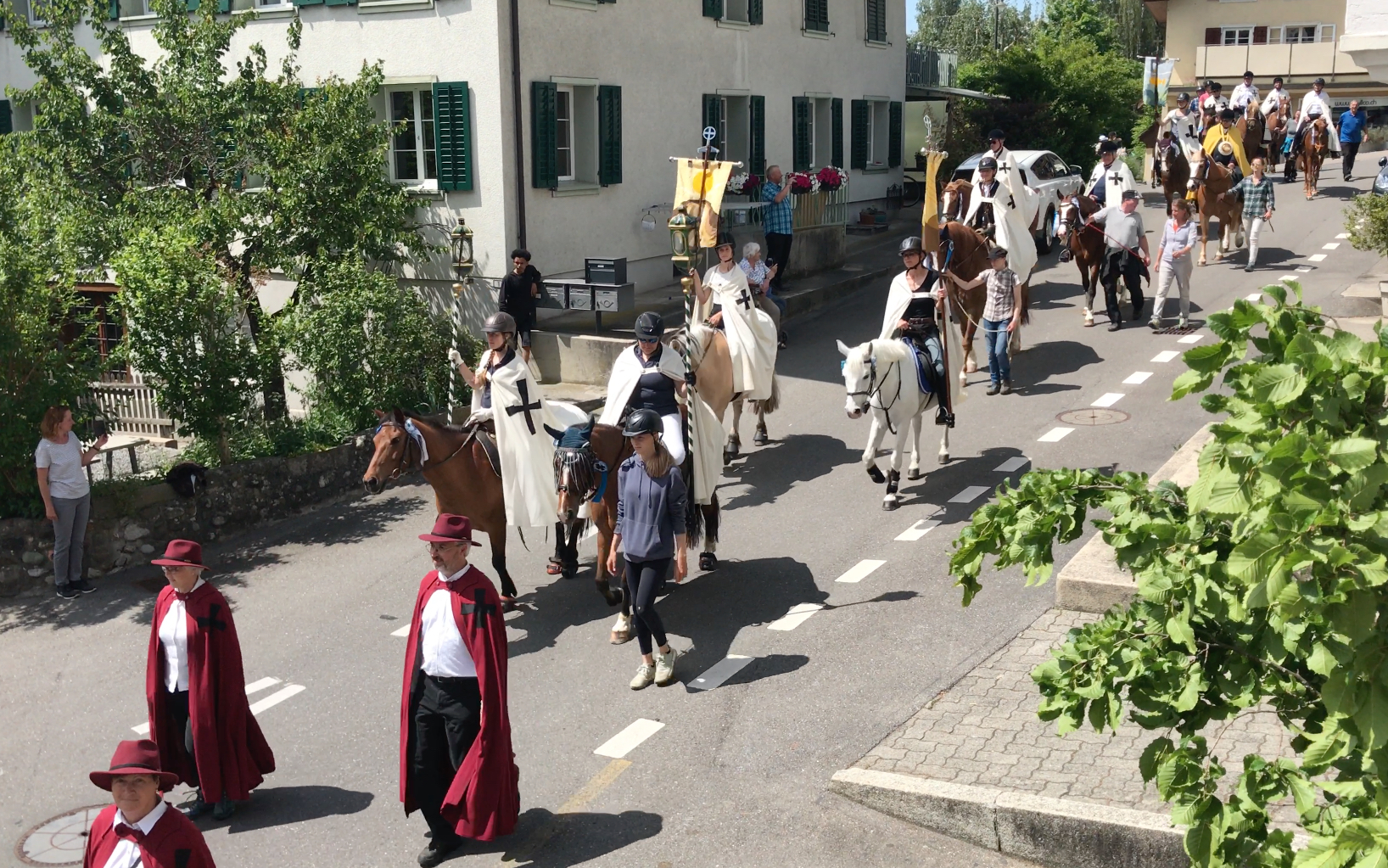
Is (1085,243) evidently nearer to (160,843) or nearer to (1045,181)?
(1045,181)

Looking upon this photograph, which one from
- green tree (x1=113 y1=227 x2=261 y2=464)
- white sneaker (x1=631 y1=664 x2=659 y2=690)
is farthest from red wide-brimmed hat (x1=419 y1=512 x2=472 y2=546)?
green tree (x1=113 y1=227 x2=261 y2=464)

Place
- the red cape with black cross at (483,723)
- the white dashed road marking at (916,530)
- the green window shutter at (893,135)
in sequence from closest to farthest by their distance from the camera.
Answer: the red cape with black cross at (483,723)
the white dashed road marking at (916,530)
the green window shutter at (893,135)

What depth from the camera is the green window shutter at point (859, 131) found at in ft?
102

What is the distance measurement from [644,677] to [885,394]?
4.56 meters

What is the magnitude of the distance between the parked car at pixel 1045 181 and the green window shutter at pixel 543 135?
8.83m

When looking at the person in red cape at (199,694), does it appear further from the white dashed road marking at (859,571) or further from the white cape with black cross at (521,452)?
the white dashed road marking at (859,571)

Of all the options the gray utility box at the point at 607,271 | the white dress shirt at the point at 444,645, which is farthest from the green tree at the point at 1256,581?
the gray utility box at the point at 607,271

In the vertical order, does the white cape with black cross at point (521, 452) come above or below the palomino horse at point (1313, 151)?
below

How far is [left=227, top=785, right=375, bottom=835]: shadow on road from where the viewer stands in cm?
827

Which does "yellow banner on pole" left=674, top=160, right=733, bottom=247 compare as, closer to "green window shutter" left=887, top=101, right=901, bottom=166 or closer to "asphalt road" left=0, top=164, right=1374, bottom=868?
"asphalt road" left=0, top=164, right=1374, bottom=868

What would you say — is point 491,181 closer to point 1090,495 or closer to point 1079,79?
point 1090,495

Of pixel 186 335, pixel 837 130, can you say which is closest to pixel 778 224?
pixel 837 130

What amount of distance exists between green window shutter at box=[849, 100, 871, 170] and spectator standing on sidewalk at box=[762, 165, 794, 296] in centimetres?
831

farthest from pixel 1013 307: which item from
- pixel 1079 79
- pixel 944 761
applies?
pixel 1079 79
